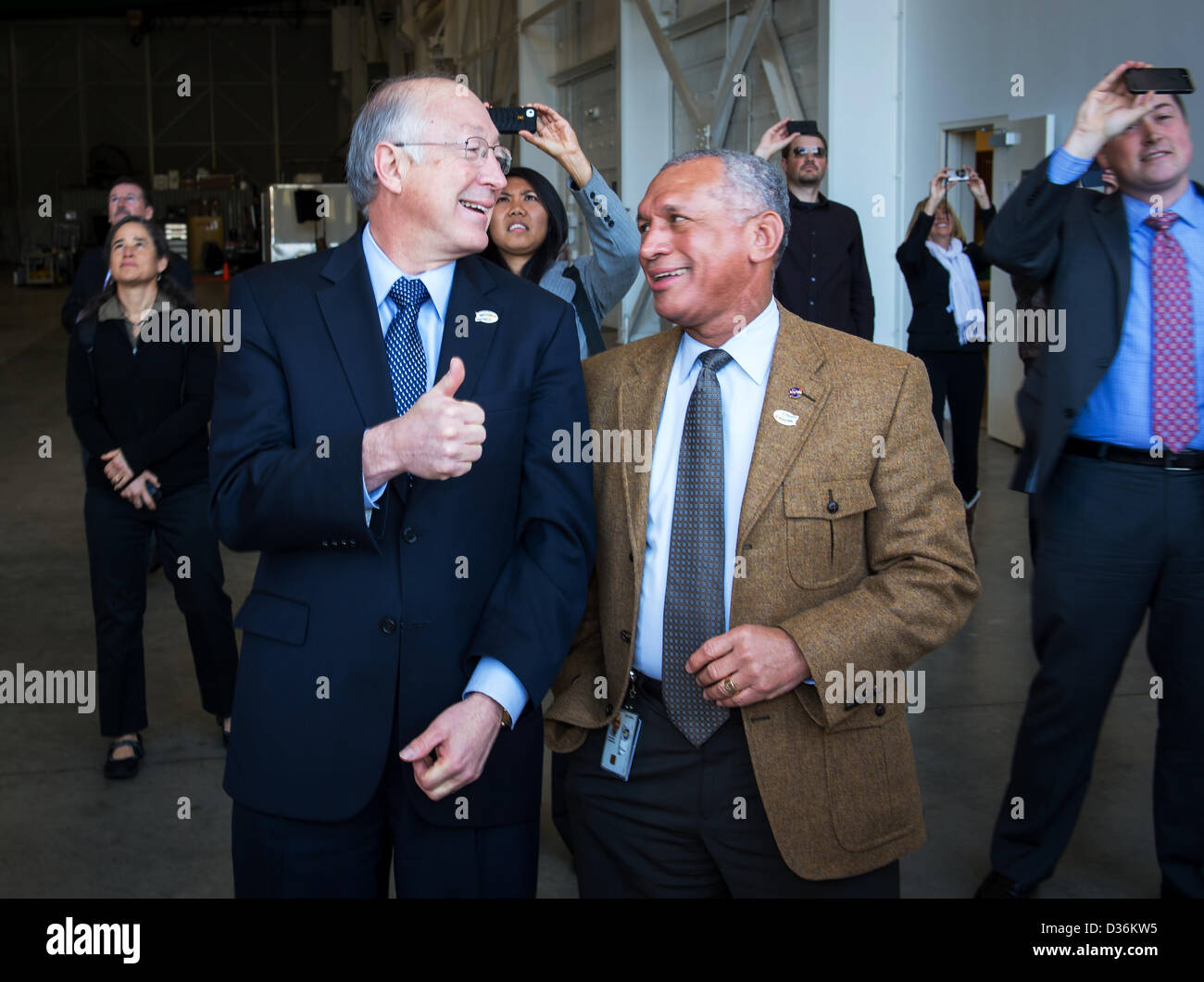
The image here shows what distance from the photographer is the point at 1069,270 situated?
9.78ft

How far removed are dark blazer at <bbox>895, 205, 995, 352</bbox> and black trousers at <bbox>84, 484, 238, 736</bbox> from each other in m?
4.09

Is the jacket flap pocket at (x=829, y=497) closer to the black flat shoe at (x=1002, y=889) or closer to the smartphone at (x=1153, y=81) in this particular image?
the smartphone at (x=1153, y=81)

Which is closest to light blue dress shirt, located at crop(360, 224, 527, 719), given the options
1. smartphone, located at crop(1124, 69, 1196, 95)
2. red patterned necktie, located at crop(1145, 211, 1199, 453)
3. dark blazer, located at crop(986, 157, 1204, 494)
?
dark blazer, located at crop(986, 157, 1204, 494)

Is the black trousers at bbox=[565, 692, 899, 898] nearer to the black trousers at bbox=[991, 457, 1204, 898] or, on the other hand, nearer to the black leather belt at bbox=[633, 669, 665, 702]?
the black leather belt at bbox=[633, 669, 665, 702]

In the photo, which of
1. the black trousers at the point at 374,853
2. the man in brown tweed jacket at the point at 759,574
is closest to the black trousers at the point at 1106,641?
the man in brown tweed jacket at the point at 759,574

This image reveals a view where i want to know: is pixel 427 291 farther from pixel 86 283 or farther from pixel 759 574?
pixel 86 283

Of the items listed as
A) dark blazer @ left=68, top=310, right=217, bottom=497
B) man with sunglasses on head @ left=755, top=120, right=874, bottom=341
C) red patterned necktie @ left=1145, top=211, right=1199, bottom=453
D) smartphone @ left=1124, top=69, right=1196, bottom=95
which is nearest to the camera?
smartphone @ left=1124, top=69, right=1196, bottom=95

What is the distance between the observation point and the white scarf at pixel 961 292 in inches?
265

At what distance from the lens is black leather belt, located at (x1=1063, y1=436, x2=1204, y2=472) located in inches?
114

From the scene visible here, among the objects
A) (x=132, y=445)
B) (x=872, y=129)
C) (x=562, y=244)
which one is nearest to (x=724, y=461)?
(x=562, y=244)

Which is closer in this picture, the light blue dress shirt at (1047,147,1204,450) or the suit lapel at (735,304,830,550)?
the suit lapel at (735,304,830,550)

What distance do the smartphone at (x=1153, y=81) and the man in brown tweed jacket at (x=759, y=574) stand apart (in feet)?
3.57

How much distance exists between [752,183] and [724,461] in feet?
1.62

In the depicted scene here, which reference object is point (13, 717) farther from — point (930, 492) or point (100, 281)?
point (930, 492)
